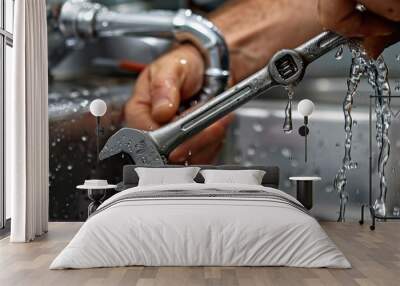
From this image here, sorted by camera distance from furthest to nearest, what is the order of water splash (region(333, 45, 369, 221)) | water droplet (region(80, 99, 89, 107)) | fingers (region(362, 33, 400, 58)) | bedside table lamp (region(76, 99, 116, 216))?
water droplet (region(80, 99, 89, 107)) → water splash (region(333, 45, 369, 221)) → fingers (region(362, 33, 400, 58)) → bedside table lamp (region(76, 99, 116, 216))

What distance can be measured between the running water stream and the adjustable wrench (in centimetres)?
35

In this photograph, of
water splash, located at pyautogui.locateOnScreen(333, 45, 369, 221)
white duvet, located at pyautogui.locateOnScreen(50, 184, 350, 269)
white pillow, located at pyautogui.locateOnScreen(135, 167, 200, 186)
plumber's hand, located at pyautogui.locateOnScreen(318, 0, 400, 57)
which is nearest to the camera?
white duvet, located at pyautogui.locateOnScreen(50, 184, 350, 269)

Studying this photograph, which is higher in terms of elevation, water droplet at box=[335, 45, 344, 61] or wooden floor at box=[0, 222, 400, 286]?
water droplet at box=[335, 45, 344, 61]

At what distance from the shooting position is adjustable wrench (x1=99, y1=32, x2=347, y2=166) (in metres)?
6.80

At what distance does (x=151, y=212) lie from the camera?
452 centimetres

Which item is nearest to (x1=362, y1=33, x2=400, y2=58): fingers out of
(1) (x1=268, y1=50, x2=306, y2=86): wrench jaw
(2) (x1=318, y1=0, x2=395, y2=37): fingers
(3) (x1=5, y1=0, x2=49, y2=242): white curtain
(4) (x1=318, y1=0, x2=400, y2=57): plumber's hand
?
(4) (x1=318, y1=0, x2=400, y2=57): plumber's hand

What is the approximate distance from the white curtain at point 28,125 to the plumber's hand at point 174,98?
1.09 metres

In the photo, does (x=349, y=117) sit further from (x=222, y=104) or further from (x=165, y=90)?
(x=165, y=90)

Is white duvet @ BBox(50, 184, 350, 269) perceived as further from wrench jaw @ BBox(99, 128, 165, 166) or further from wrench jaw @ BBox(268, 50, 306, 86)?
wrench jaw @ BBox(268, 50, 306, 86)

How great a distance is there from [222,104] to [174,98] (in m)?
0.50

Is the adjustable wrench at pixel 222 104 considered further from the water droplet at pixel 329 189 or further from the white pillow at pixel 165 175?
the water droplet at pixel 329 189

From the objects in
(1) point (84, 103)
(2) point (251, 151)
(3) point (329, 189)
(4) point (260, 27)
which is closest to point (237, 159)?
(2) point (251, 151)

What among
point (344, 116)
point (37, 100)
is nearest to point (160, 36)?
point (37, 100)

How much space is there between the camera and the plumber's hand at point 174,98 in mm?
6816
